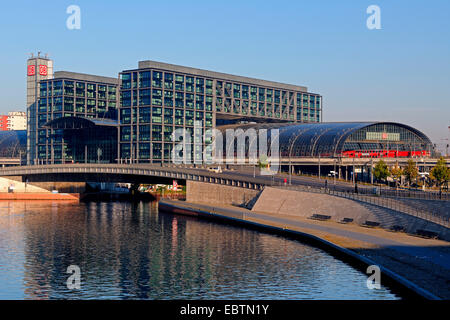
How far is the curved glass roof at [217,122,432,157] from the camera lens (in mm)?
163500

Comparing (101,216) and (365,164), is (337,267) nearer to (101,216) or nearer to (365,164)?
(101,216)

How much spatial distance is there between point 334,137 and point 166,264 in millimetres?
110420

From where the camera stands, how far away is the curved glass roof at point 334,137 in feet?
536

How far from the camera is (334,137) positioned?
16562cm

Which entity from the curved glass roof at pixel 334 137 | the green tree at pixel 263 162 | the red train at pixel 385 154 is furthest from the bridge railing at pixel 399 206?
the curved glass roof at pixel 334 137

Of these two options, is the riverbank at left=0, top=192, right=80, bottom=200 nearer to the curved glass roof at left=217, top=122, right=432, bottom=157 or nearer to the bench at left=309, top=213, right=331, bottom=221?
the curved glass roof at left=217, top=122, right=432, bottom=157

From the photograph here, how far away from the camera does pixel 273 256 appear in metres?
67.5

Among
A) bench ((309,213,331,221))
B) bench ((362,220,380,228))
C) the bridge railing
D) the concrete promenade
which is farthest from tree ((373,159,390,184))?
bench ((362,220,380,228))

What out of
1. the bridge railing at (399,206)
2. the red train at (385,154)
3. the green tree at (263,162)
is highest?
the red train at (385,154)

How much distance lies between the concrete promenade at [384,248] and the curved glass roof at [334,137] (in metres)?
67.4

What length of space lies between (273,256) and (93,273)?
21045mm

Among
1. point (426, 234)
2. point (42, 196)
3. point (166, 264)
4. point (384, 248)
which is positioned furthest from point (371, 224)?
point (42, 196)

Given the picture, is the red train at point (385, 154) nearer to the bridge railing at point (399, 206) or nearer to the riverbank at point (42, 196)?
the bridge railing at point (399, 206)

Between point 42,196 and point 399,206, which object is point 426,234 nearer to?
point 399,206
